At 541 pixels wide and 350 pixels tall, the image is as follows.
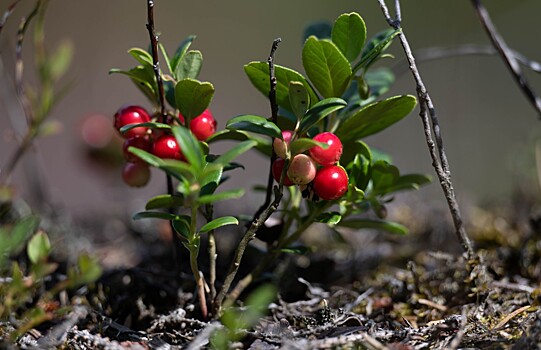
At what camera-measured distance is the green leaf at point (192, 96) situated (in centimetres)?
77

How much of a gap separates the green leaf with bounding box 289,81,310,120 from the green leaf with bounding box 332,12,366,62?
0.46ft

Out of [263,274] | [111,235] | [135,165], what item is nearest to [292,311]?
[263,274]

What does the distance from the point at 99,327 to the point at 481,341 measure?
550 mm

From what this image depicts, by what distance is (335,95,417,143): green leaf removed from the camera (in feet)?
2.74

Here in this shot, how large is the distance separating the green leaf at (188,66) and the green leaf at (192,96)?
0.05 m

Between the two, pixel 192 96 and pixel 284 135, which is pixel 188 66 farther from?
pixel 284 135

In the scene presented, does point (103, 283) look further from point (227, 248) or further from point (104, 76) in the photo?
point (104, 76)

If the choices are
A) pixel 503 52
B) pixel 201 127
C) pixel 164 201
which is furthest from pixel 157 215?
pixel 503 52

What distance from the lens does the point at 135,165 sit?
88 cm

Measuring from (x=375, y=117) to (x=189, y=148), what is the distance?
33cm

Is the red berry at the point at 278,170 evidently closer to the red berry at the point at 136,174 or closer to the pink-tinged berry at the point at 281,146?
the pink-tinged berry at the point at 281,146

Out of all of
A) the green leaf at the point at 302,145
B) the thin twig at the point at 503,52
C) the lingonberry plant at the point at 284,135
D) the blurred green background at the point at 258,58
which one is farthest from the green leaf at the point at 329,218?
the blurred green background at the point at 258,58

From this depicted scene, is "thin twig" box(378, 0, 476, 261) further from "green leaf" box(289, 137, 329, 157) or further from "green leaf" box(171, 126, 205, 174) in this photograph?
"green leaf" box(171, 126, 205, 174)

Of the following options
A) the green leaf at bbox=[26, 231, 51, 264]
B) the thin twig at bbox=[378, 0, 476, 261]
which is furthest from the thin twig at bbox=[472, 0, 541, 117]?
the green leaf at bbox=[26, 231, 51, 264]
